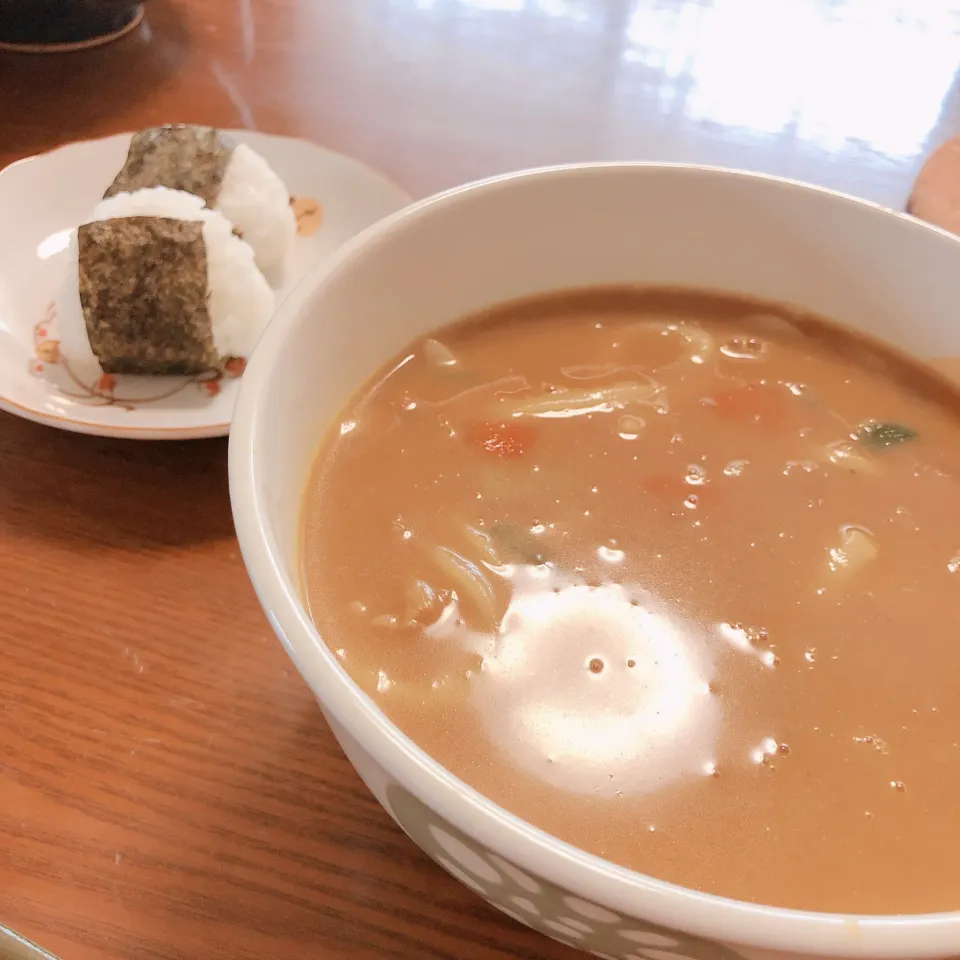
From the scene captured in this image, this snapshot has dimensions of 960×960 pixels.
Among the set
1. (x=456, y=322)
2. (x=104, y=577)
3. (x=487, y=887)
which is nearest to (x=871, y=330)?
(x=456, y=322)

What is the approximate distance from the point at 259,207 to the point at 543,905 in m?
1.17

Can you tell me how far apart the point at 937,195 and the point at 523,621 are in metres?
1.19

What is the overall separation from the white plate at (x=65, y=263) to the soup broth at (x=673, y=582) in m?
0.33

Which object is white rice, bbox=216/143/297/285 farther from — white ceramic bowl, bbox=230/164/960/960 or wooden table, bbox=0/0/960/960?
white ceramic bowl, bbox=230/164/960/960

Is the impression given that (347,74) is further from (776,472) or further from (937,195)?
(776,472)

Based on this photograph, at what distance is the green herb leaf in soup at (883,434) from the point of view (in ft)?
3.19

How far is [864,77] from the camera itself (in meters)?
2.00

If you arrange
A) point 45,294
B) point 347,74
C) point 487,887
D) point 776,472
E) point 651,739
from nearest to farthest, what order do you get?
point 487,887, point 651,739, point 776,472, point 45,294, point 347,74

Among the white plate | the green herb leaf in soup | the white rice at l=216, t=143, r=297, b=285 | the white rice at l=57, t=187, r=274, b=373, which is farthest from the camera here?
the white rice at l=216, t=143, r=297, b=285

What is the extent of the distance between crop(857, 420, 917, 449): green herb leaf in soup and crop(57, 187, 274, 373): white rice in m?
0.81

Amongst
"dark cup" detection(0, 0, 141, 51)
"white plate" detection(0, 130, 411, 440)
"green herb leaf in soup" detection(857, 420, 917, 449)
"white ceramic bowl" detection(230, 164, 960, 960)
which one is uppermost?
"white ceramic bowl" detection(230, 164, 960, 960)

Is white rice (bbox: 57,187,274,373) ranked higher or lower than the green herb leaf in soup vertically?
lower

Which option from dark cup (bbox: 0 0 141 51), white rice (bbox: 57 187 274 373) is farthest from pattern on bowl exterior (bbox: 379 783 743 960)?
dark cup (bbox: 0 0 141 51)

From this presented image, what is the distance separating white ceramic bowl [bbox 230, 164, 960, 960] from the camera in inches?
18.7
